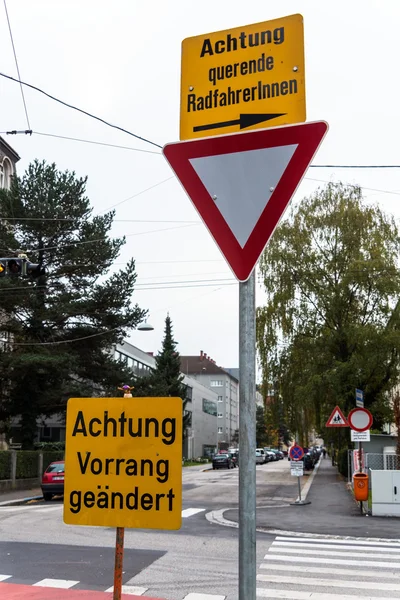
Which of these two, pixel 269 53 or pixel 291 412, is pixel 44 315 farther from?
pixel 269 53

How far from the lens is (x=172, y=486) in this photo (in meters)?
3.32

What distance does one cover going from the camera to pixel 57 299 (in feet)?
119

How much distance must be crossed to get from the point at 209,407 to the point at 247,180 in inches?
4211

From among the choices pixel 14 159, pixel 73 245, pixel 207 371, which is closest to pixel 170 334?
pixel 14 159

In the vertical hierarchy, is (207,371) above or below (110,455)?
above

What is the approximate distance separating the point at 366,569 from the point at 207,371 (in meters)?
121

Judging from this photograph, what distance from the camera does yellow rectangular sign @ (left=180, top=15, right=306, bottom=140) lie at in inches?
118

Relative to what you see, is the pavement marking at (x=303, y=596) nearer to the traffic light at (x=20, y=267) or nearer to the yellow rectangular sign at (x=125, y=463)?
the yellow rectangular sign at (x=125, y=463)

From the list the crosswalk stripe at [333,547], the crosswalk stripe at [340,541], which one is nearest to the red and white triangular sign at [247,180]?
the crosswalk stripe at [333,547]

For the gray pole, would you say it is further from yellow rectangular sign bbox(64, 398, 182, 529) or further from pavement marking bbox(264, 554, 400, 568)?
pavement marking bbox(264, 554, 400, 568)

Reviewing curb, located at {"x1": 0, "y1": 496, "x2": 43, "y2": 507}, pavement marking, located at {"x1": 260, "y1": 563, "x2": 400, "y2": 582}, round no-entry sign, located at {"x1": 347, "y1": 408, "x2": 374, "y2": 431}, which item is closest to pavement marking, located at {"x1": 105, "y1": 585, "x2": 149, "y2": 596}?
pavement marking, located at {"x1": 260, "y1": 563, "x2": 400, "y2": 582}

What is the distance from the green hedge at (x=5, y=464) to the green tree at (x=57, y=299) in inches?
177

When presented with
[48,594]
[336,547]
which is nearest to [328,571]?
[336,547]

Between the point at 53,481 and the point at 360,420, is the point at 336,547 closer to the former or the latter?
the point at 360,420
